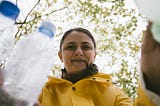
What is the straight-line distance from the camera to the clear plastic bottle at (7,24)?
63.1 inches

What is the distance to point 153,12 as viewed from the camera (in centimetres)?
118

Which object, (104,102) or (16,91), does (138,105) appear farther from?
(104,102)

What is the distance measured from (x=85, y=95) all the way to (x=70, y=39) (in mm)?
488

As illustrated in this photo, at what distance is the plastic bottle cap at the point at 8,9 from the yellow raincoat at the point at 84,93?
30.1 inches

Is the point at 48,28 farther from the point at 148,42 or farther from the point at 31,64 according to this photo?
the point at 148,42

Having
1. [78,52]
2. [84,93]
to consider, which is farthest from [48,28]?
[84,93]

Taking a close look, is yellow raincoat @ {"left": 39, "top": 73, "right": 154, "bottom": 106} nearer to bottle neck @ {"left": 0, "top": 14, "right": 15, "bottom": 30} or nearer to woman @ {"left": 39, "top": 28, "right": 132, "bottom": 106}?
woman @ {"left": 39, "top": 28, "right": 132, "bottom": 106}

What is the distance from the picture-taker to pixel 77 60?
7.79 ft

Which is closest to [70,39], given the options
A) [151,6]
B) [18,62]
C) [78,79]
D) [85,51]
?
[85,51]

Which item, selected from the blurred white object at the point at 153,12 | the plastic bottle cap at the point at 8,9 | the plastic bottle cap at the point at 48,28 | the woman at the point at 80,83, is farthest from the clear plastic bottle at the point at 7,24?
the blurred white object at the point at 153,12

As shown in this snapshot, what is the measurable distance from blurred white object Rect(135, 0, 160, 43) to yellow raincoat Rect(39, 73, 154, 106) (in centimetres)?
100

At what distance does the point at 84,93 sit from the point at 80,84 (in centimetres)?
8

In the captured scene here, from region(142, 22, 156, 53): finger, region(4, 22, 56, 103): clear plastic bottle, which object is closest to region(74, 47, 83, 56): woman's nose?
region(4, 22, 56, 103): clear plastic bottle

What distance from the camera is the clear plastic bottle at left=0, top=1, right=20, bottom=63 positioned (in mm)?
1603
